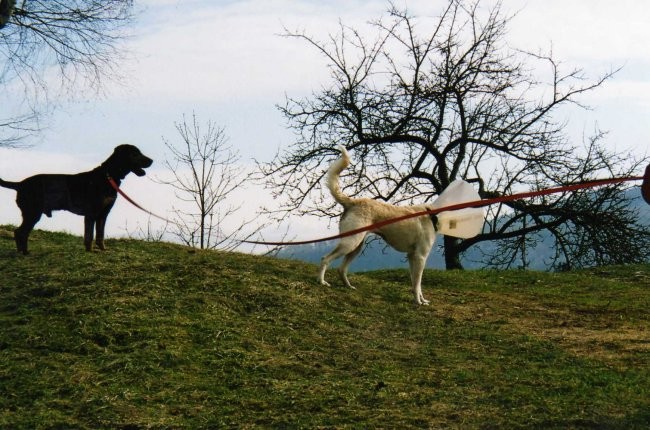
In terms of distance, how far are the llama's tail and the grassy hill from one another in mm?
1151

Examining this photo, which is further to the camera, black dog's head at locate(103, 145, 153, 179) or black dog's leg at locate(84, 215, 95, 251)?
black dog's leg at locate(84, 215, 95, 251)

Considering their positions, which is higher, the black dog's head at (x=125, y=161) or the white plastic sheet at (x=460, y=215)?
the black dog's head at (x=125, y=161)

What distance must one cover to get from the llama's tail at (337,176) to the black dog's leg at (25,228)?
378 cm

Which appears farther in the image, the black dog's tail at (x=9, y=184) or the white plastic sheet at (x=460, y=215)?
the black dog's tail at (x=9, y=184)

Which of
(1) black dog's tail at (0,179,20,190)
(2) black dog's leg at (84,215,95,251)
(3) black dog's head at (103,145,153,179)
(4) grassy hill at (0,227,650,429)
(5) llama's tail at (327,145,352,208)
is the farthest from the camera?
(1) black dog's tail at (0,179,20,190)

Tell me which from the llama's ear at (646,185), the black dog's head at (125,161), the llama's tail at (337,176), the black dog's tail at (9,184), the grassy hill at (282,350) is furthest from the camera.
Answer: the black dog's tail at (9,184)

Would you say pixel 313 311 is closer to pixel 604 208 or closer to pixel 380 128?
pixel 380 128

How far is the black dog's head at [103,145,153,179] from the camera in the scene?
10.8 meters

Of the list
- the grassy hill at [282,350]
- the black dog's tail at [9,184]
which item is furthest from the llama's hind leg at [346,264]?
the black dog's tail at [9,184]

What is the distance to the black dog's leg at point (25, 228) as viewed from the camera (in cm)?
1120

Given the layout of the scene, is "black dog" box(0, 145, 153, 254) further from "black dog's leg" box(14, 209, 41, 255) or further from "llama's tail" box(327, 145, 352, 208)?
"llama's tail" box(327, 145, 352, 208)

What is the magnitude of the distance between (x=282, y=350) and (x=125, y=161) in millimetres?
3622

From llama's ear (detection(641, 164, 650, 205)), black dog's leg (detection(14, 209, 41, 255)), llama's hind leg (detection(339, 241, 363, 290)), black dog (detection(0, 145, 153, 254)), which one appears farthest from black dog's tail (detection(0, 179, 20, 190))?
llama's ear (detection(641, 164, 650, 205))

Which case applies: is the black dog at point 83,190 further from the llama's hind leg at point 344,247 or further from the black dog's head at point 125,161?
the llama's hind leg at point 344,247
